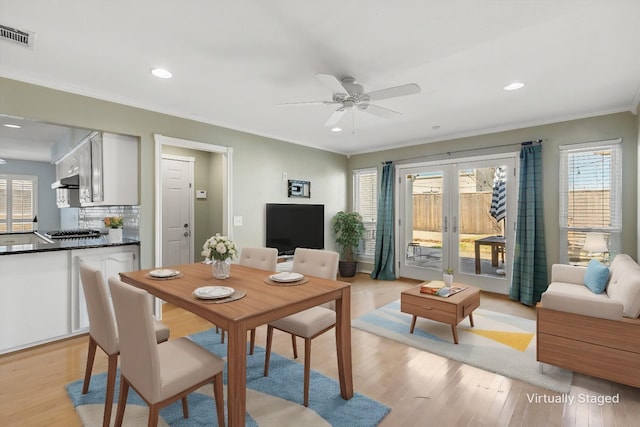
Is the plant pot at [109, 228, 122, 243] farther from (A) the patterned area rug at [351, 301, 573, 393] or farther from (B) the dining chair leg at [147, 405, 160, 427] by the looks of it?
(A) the patterned area rug at [351, 301, 573, 393]

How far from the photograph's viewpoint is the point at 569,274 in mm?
3338

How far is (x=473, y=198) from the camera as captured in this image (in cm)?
507

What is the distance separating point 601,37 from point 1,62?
4676mm

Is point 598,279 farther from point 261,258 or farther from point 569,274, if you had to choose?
point 261,258

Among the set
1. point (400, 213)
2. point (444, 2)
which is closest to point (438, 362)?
point (444, 2)

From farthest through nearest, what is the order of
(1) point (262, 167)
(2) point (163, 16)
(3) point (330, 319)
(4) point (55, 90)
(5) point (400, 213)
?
(5) point (400, 213), (1) point (262, 167), (4) point (55, 90), (3) point (330, 319), (2) point (163, 16)

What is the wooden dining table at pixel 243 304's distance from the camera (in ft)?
5.07

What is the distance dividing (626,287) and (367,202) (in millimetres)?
4491

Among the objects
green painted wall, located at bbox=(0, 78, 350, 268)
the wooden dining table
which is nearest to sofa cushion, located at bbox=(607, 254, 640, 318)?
the wooden dining table

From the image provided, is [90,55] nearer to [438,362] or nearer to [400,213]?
[438,362]

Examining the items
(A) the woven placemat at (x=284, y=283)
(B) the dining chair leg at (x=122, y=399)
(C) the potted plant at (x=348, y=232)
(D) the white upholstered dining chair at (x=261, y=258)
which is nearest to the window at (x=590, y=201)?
(C) the potted plant at (x=348, y=232)

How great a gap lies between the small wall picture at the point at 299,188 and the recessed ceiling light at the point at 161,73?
2.78 m

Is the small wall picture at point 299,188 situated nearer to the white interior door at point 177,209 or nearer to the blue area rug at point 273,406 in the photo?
the white interior door at point 177,209

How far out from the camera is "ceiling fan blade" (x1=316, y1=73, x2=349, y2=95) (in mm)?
2373
